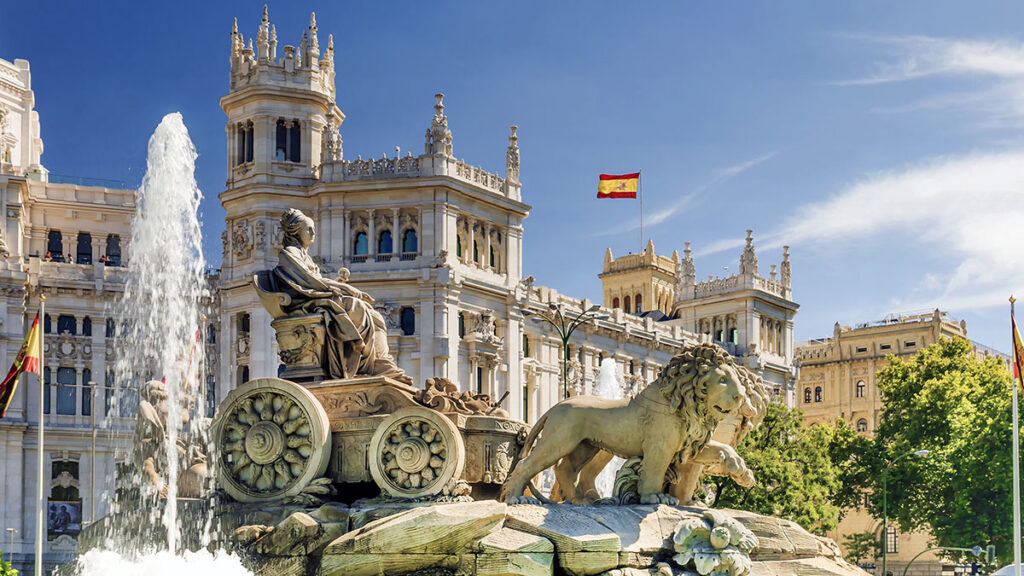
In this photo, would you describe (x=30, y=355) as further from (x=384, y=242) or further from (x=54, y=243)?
(x=54, y=243)

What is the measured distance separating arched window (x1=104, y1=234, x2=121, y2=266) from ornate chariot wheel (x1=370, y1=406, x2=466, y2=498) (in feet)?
236

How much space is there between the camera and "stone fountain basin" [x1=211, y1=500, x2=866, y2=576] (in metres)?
16.2

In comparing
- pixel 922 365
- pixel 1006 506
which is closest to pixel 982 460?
pixel 1006 506

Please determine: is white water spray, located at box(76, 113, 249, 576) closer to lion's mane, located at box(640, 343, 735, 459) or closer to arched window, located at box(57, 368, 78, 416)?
lion's mane, located at box(640, 343, 735, 459)

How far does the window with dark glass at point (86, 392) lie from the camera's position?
245 feet

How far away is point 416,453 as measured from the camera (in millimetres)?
17703

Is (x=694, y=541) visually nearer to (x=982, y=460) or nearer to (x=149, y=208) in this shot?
(x=149, y=208)

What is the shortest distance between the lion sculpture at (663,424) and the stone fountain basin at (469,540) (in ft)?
2.26

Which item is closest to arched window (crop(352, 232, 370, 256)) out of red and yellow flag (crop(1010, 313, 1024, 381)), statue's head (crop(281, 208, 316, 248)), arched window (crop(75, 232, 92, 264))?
arched window (crop(75, 232, 92, 264))

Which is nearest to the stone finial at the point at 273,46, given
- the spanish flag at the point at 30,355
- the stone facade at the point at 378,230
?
the stone facade at the point at 378,230

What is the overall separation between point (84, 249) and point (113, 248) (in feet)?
5.54

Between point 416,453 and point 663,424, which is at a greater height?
point 663,424

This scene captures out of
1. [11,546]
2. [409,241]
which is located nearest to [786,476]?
[409,241]

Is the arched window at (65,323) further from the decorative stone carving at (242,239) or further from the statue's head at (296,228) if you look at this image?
the statue's head at (296,228)
